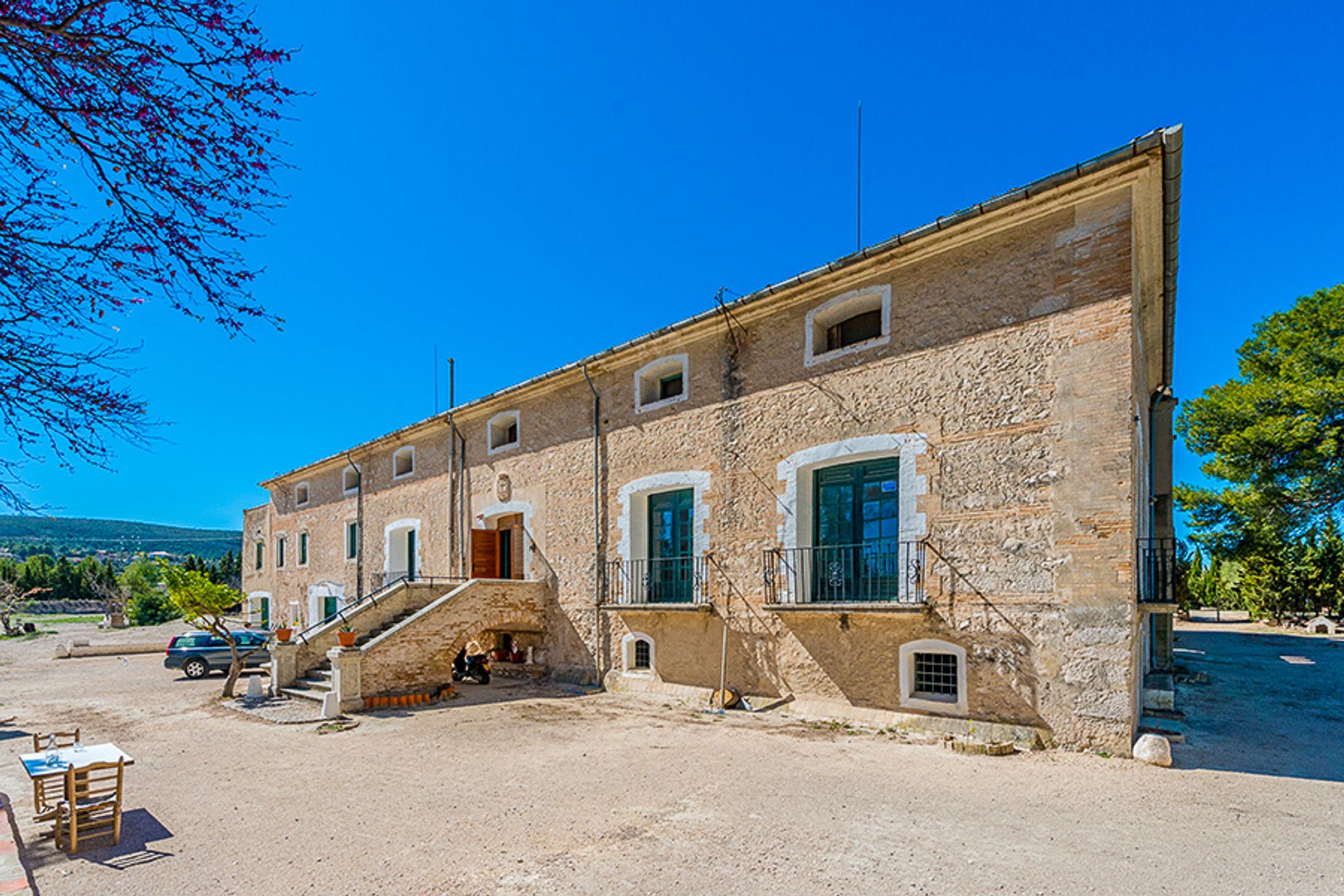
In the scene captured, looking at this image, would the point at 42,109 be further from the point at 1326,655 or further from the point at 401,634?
the point at 1326,655

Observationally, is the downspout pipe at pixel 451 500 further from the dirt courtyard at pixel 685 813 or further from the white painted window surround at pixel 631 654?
the dirt courtyard at pixel 685 813

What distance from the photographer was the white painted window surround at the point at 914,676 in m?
9.28

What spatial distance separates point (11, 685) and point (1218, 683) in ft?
82.8

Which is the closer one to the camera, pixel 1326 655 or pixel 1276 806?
pixel 1276 806

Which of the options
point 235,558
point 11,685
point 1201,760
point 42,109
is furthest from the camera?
point 235,558

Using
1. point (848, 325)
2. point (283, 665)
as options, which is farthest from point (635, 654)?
point (848, 325)

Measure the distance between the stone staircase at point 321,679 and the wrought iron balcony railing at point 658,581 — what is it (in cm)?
442

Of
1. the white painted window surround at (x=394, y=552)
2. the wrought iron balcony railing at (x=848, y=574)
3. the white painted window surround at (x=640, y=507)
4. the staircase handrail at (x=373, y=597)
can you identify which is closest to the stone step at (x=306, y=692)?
the staircase handrail at (x=373, y=597)

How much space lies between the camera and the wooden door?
56.1 feet

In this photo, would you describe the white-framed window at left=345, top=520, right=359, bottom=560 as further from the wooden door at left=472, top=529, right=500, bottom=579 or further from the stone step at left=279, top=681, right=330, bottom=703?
the stone step at left=279, top=681, right=330, bottom=703

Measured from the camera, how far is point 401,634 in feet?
43.2

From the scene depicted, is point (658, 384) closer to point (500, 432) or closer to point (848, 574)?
point (500, 432)

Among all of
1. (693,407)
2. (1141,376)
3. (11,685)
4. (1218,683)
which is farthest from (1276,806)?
(11,685)

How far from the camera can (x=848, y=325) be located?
11531 millimetres
